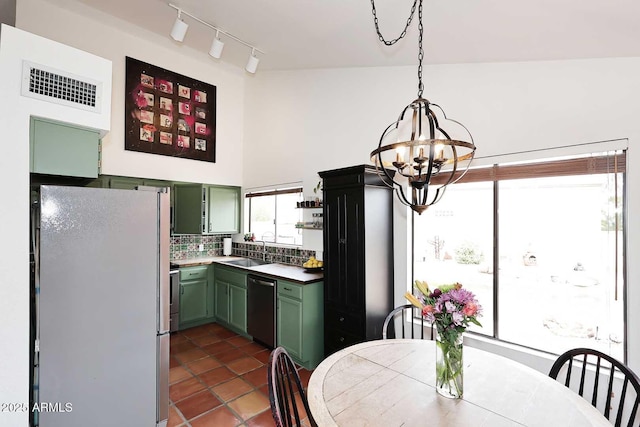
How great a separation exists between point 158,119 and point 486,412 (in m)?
4.72

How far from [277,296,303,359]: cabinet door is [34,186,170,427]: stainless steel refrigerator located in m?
1.29

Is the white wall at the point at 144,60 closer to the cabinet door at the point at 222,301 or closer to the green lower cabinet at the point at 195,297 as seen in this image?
the green lower cabinet at the point at 195,297

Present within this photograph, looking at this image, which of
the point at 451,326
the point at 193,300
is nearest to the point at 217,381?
the point at 193,300

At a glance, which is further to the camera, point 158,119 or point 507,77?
point 158,119

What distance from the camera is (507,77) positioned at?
2357 millimetres

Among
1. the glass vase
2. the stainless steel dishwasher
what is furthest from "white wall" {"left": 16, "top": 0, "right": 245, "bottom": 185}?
the glass vase

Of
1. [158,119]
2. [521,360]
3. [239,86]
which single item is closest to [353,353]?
[521,360]

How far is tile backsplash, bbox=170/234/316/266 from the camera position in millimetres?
4094

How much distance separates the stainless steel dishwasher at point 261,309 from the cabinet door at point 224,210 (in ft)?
4.27

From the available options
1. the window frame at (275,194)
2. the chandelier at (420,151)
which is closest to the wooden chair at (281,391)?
the chandelier at (420,151)

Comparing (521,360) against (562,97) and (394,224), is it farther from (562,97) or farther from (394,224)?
(562,97)

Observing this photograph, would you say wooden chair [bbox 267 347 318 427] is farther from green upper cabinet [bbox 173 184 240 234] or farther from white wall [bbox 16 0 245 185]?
white wall [bbox 16 0 245 185]

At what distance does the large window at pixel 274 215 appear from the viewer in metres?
4.27

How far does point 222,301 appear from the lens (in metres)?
4.23
